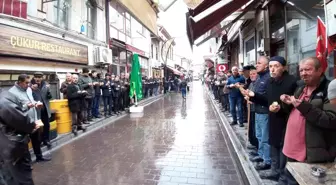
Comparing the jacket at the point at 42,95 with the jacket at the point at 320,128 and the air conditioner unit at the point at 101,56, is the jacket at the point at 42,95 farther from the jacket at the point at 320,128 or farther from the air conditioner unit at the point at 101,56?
the air conditioner unit at the point at 101,56

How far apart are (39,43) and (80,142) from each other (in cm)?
349

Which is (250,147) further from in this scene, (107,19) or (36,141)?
(107,19)

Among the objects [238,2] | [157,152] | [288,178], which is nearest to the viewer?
[288,178]

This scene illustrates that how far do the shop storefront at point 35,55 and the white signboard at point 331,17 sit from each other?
710 cm

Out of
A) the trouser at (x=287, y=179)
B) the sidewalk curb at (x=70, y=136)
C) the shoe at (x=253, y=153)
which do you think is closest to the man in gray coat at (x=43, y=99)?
the sidewalk curb at (x=70, y=136)

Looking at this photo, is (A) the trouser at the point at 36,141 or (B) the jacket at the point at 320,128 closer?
(B) the jacket at the point at 320,128

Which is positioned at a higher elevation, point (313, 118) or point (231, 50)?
point (231, 50)

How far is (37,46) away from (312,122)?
784 cm

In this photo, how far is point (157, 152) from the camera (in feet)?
18.9

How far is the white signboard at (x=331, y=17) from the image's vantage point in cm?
370

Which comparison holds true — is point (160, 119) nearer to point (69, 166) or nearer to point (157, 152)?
point (157, 152)

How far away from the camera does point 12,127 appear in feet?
10.9

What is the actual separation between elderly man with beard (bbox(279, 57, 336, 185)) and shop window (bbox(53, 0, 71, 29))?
9076 millimetres

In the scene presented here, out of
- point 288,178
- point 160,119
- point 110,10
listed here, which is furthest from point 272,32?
point 110,10
